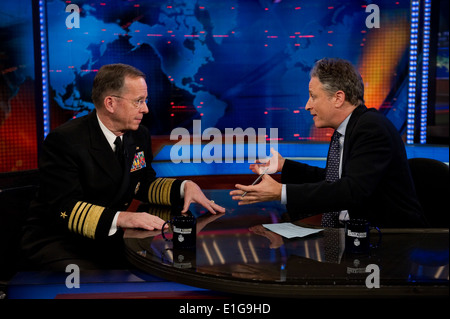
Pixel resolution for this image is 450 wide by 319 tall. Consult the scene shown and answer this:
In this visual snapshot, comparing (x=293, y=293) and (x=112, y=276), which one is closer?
(x=293, y=293)

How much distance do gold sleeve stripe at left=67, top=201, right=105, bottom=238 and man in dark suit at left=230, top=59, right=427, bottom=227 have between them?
0.56m

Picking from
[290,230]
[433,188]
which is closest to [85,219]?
[290,230]

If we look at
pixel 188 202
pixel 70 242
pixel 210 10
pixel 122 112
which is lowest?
pixel 70 242

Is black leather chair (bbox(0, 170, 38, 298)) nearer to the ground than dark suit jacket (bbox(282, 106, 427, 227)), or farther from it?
nearer to the ground

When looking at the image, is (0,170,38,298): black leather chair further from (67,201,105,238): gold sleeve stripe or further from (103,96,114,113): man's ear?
(103,96,114,113): man's ear

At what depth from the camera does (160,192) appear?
2340 mm

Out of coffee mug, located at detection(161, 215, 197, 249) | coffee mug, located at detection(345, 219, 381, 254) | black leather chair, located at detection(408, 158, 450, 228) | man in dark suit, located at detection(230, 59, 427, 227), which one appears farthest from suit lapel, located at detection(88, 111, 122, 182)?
black leather chair, located at detection(408, 158, 450, 228)

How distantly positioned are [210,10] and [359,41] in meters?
1.34

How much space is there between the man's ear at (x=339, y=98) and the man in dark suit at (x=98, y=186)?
2.35 ft

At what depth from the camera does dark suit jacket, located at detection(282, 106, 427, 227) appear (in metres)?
1.92

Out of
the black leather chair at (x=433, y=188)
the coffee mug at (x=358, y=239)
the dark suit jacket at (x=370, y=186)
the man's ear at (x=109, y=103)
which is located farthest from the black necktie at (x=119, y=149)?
the black leather chair at (x=433, y=188)

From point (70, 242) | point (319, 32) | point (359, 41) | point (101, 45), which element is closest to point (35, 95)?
point (101, 45)

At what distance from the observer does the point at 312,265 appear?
1354mm
